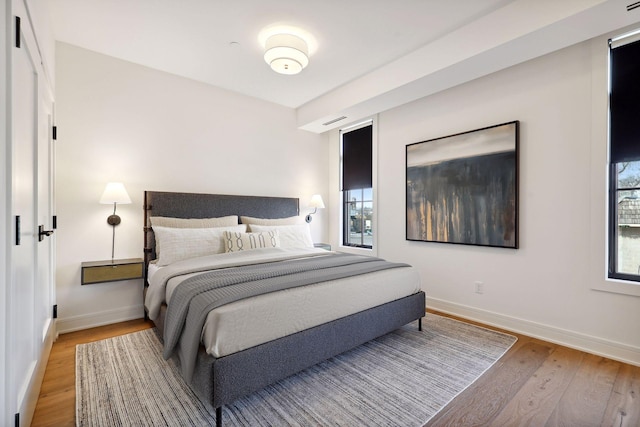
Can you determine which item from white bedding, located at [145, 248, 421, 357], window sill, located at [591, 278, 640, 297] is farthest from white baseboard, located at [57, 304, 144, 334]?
window sill, located at [591, 278, 640, 297]

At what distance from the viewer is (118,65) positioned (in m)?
3.21

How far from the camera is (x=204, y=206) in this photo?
369 cm

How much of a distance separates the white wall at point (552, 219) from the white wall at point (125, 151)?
9.20 feet

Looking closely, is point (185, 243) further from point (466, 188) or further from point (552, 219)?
point (552, 219)

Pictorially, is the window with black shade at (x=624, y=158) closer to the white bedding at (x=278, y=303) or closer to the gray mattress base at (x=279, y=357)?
the white bedding at (x=278, y=303)

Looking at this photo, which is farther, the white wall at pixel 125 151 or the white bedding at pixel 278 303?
the white wall at pixel 125 151

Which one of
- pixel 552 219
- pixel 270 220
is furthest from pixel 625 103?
pixel 270 220

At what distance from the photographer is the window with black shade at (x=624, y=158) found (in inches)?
91.6

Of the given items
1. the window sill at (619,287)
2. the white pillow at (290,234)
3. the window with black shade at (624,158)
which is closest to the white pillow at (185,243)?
the white pillow at (290,234)

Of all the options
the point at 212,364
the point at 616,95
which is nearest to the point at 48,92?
the point at 212,364

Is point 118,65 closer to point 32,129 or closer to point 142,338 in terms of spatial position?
point 32,129

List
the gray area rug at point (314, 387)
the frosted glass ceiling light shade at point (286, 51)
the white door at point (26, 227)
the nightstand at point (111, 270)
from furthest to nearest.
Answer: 1. the nightstand at point (111, 270)
2. the frosted glass ceiling light shade at point (286, 51)
3. the gray area rug at point (314, 387)
4. the white door at point (26, 227)

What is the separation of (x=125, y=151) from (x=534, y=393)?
4.24 m

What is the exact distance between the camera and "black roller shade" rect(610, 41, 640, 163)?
2.32 meters
